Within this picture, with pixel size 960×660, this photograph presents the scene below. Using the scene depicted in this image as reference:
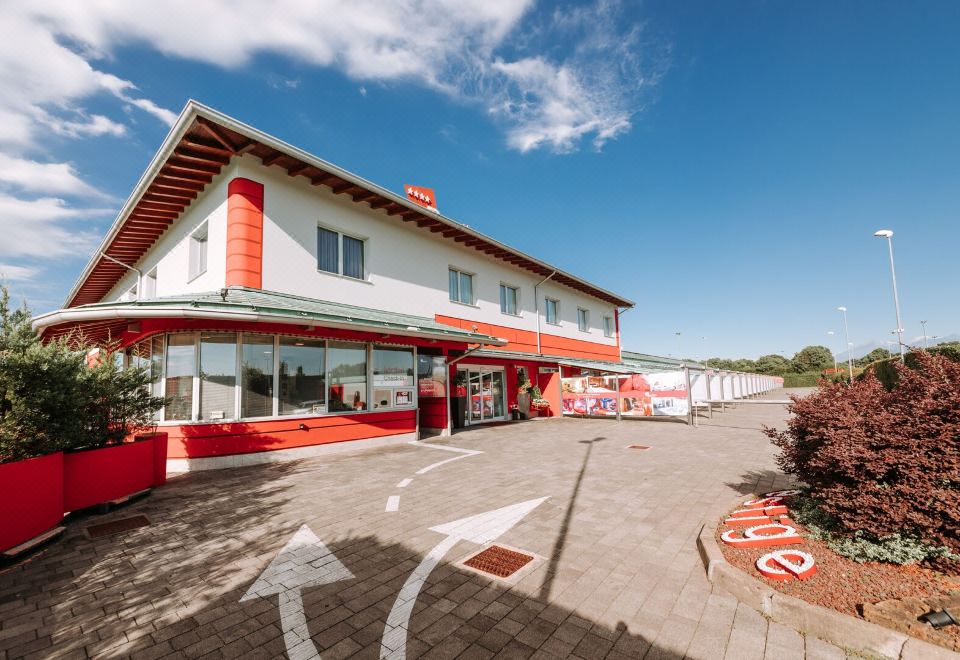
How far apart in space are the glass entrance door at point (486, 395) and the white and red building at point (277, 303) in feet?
1.02

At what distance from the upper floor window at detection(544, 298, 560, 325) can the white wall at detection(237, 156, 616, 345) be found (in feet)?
10.5

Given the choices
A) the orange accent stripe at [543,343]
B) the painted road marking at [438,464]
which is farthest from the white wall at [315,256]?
the painted road marking at [438,464]

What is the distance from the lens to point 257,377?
9.41m

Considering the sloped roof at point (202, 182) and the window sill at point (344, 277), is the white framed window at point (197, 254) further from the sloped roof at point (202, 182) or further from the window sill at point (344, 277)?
the window sill at point (344, 277)

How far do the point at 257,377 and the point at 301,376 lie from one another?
38.8 inches

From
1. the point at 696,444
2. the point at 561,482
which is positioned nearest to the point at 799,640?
the point at 561,482

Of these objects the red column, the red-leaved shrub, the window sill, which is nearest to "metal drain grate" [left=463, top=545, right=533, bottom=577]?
the red-leaved shrub

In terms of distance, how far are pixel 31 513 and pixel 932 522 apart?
28.9 ft

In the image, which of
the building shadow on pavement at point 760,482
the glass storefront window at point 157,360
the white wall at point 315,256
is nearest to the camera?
the building shadow on pavement at point 760,482

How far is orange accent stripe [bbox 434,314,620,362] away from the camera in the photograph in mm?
16500

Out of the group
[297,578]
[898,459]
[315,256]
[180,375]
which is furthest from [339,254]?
[898,459]

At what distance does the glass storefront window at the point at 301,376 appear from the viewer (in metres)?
9.78

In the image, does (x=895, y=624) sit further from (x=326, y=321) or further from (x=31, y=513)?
(x=326, y=321)

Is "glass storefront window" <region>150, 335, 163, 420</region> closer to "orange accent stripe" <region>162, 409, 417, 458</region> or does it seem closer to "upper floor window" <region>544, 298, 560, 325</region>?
"orange accent stripe" <region>162, 409, 417, 458</region>
